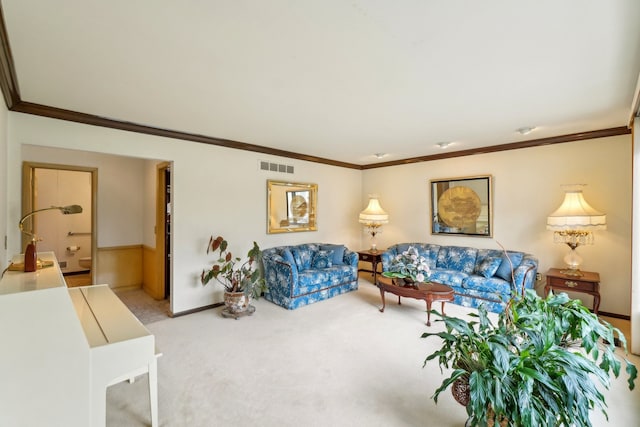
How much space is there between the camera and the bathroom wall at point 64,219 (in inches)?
228

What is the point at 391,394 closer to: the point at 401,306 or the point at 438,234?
the point at 401,306

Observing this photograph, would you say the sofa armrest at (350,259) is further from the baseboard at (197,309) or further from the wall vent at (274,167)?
the baseboard at (197,309)

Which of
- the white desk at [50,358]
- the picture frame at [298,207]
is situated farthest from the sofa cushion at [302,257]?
the white desk at [50,358]

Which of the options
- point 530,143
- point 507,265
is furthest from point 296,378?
point 530,143

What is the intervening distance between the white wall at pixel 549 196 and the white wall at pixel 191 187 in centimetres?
254

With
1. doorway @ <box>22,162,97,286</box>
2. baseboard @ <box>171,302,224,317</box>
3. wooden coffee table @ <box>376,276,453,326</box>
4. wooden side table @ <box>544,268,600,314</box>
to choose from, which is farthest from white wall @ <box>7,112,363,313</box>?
wooden side table @ <box>544,268,600,314</box>

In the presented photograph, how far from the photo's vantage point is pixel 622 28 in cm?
170

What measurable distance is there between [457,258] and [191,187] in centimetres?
435

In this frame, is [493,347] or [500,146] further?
[500,146]

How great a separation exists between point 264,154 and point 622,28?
4.15 metres

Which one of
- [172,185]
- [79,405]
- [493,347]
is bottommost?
[79,405]

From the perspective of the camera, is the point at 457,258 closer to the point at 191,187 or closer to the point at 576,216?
the point at 576,216

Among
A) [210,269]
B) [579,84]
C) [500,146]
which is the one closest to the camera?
[579,84]

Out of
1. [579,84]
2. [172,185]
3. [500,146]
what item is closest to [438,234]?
[500,146]
